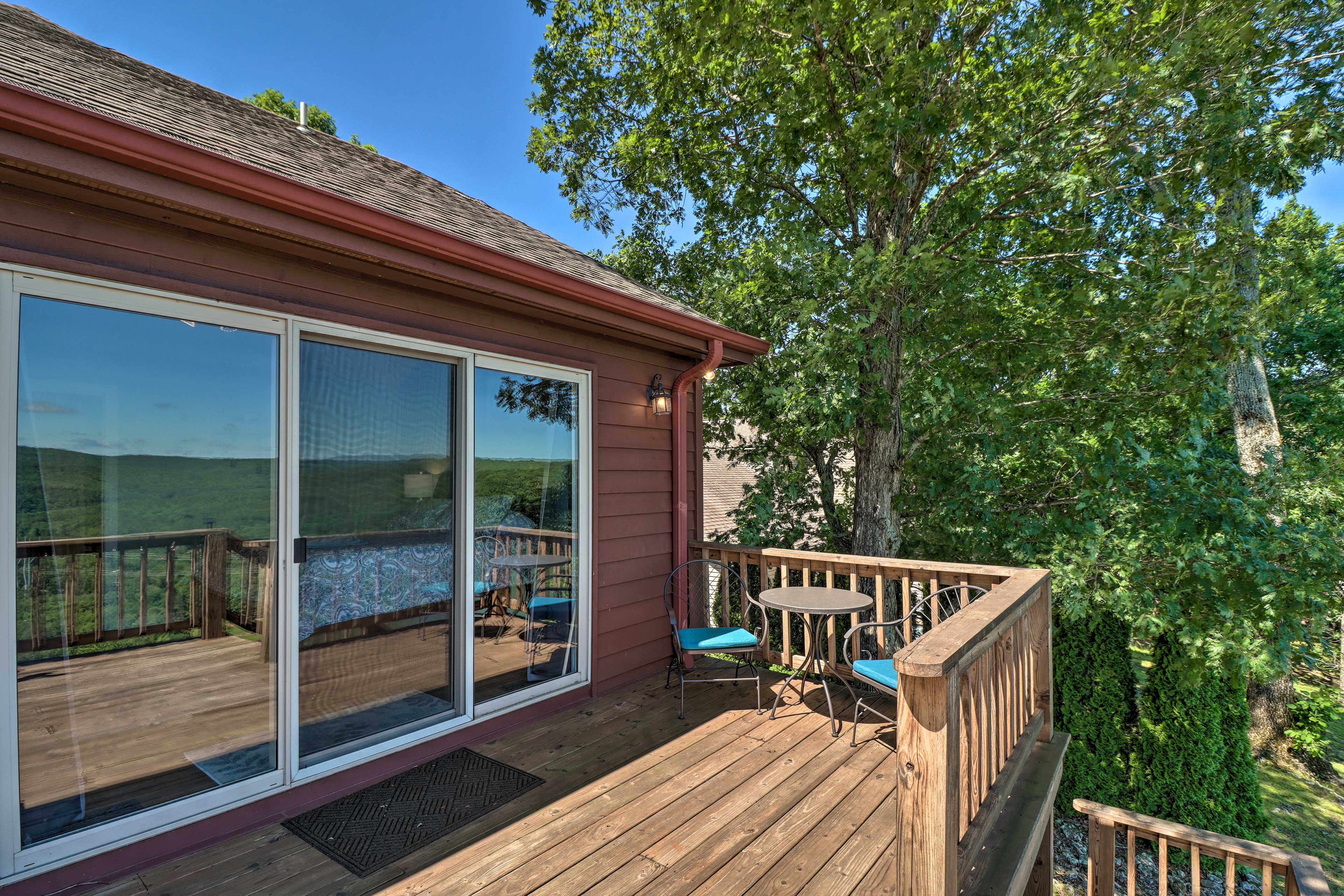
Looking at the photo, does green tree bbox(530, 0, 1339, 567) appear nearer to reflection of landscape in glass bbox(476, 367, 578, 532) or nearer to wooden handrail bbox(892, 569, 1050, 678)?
wooden handrail bbox(892, 569, 1050, 678)

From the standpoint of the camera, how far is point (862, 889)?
206 centimetres

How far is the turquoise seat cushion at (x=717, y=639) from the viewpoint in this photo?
348 cm

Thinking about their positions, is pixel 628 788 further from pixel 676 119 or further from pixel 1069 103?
pixel 676 119

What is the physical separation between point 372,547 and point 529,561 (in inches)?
37.2

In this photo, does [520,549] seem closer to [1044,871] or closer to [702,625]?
[702,625]

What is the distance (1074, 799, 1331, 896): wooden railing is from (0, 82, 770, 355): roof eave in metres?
A: 4.82

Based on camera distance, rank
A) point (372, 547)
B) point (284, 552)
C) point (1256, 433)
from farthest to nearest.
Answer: point (1256, 433) → point (372, 547) → point (284, 552)

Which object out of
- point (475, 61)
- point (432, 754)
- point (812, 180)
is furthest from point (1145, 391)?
point (475, 61)

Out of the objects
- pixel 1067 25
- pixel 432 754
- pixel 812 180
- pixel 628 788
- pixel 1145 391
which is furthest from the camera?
pixel 812 180

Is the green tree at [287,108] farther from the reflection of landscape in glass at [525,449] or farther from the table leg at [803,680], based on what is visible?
the table leg at [803,680]

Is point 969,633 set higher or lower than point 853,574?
higher

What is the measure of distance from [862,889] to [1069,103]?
5.90 meters

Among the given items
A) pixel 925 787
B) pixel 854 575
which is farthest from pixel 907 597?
pixel 925 787

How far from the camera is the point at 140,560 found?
2240mm
